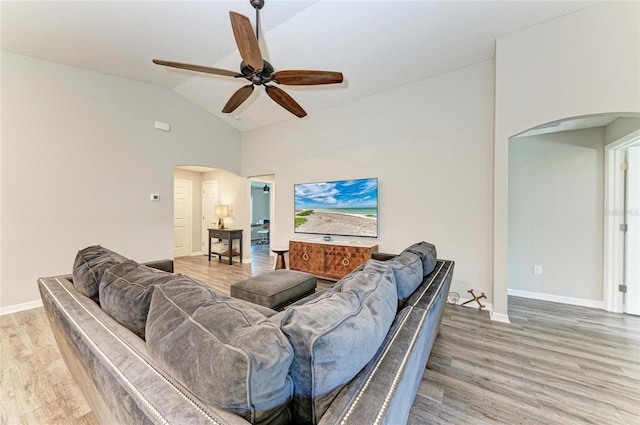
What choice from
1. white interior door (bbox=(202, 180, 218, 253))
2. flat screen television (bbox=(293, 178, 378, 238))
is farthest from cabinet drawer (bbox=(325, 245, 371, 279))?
white interior door (bbox=(202, 180, 218, 253))

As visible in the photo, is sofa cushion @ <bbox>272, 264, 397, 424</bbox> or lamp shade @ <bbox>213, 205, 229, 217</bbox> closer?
sofa cushion @ <bbox>272, 264, 397, 424</bbox>

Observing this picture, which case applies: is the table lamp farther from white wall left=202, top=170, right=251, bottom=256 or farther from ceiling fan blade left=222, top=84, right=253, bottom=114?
ceiling fan blade left=222, top=84, right=253, bottom=114

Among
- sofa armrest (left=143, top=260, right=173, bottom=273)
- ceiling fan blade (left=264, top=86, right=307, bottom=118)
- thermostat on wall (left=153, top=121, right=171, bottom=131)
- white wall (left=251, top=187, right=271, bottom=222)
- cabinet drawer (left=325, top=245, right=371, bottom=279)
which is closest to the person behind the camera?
ceiling fan blade (left=264, top=86, right=307, bottom=118)

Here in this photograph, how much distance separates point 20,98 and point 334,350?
16.6ft

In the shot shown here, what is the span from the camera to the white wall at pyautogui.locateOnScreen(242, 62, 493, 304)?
3215mm

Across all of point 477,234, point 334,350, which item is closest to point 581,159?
point 477,234

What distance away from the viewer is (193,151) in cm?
494

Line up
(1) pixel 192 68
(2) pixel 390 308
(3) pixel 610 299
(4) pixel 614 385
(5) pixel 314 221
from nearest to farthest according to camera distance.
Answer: (2) pixel 390 308 → (4) pixel 614 385 → (1) pixel 192 68 → (3) pixel 610 299 → (5) pixel 314 221

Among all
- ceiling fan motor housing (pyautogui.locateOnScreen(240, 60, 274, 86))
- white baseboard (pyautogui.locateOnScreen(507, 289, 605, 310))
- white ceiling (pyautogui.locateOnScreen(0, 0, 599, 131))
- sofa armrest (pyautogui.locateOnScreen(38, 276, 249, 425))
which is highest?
white ceiling (pyautogui.locateOnScreen(0, 0, 599, 131))

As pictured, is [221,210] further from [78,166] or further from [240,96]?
[240,96]

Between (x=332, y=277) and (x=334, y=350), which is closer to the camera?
(x=334, y=350)

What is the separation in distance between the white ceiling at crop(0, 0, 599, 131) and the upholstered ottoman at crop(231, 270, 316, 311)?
9.55 ft

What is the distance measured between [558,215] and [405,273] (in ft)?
10.7

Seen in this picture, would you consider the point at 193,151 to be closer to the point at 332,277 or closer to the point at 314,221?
the point at 314,221
